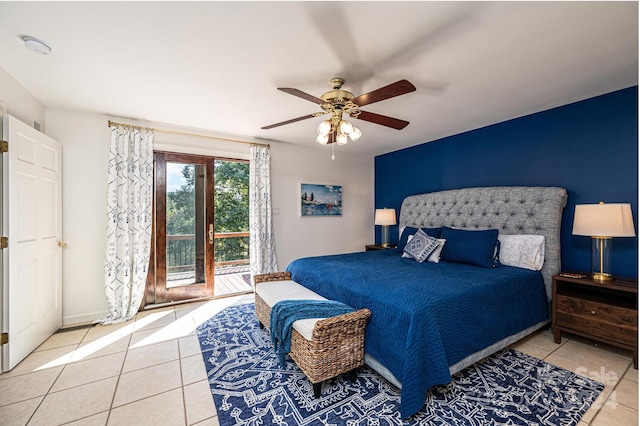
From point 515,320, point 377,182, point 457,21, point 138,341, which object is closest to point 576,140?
point 515,320

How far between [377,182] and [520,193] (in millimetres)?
2606

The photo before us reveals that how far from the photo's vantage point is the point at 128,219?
3324 millimetres

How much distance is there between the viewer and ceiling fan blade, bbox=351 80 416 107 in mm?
1780

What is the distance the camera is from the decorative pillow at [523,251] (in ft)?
9.40

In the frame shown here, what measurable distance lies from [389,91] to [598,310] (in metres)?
2.62

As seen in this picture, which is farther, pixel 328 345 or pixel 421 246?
pixel 421 246

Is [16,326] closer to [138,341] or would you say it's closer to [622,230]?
[138,341]

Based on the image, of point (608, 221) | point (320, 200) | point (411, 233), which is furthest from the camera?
point (320, 200)

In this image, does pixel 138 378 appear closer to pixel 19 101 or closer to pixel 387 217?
pixel 19 101

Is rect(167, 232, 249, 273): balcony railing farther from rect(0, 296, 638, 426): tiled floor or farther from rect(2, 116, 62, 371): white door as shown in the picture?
rect(2, 116, 62, 371): white door

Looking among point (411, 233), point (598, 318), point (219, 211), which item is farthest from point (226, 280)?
point (598, 318)

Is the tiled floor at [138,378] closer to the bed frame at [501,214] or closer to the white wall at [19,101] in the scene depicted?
the bed frame at [501,214]

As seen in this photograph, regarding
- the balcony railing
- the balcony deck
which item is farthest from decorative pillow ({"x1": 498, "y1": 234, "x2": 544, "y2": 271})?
the balcony railing

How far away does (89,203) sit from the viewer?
10.5 ft
